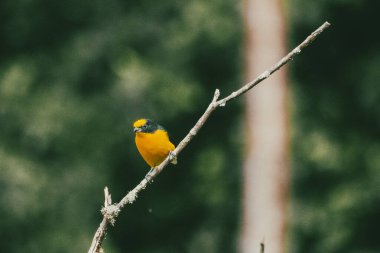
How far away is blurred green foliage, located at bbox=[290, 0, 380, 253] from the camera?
37.9ft

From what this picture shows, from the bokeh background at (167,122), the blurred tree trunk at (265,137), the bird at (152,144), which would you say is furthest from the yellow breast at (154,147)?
the bokeh background at (167,122)

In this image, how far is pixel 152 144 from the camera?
5.54m

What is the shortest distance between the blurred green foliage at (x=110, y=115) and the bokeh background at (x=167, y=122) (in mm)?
20

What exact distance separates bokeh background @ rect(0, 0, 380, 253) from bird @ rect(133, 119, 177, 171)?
5.21m

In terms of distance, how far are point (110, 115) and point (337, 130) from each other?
3.41 meters

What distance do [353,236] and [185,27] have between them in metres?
3.94

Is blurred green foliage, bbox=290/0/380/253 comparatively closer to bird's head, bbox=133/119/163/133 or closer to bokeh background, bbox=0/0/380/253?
bokeh background, bbox=0/0/380/253

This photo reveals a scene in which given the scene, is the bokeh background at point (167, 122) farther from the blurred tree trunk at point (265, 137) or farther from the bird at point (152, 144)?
the bird at point (152, 144)

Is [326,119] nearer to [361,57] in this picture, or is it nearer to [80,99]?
[361,57]

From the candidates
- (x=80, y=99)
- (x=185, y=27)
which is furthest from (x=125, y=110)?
(x=185, y=27)

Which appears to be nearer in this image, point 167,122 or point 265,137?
point 265,137

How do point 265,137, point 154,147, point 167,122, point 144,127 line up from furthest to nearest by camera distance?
point 167,122
point 265,137
point 144,127
point 154,147

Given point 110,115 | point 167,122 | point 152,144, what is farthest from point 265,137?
point 152,144

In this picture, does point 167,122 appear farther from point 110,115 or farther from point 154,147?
point 154,147
